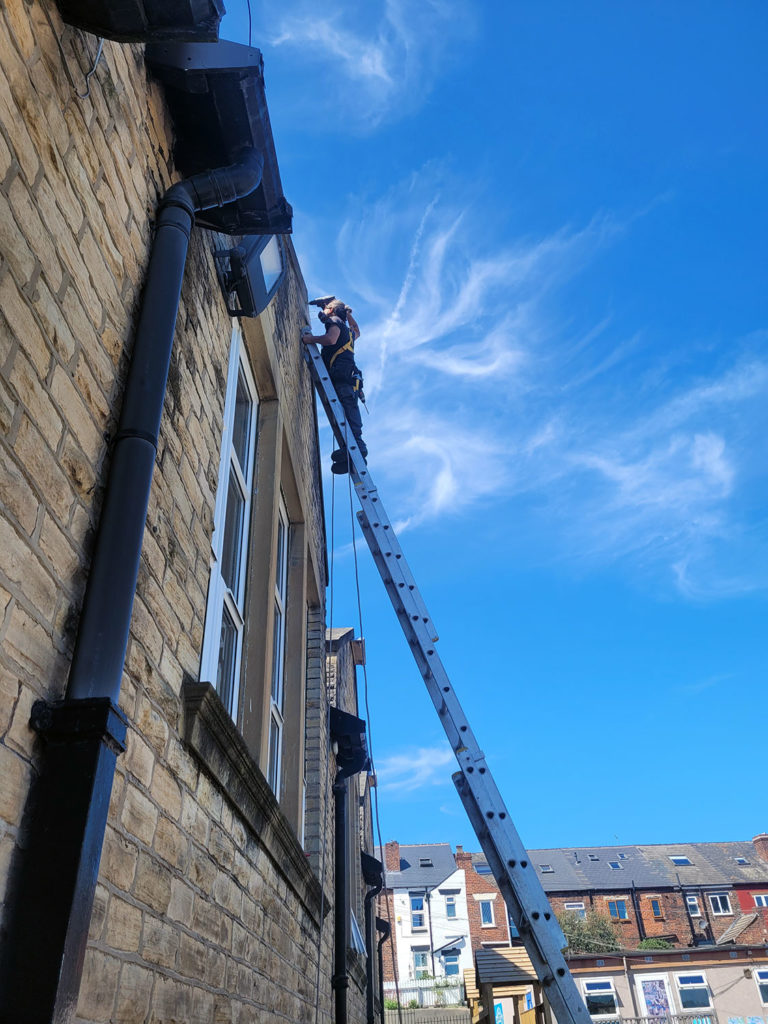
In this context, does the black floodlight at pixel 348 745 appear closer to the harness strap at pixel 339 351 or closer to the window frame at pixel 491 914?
the harness strap at pixel 339 351

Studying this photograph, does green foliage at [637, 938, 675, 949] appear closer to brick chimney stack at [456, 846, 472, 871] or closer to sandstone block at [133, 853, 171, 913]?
brick chimney stack at [456, 846, 472, 871]

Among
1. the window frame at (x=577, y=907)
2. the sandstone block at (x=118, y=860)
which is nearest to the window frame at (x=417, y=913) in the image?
the window frame at (x=577, y=907)

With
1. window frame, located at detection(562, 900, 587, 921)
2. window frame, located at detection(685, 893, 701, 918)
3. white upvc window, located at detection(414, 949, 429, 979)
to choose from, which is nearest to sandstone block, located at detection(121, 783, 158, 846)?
window frame, located at detection(562, 900, 587, 921)

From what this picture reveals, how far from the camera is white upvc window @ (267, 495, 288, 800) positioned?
16.2 feet

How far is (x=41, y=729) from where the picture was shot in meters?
1.70

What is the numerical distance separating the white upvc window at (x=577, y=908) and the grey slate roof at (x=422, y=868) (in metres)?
6.89

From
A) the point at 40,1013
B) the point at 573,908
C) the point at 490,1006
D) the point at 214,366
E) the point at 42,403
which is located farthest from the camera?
the point at 573,908

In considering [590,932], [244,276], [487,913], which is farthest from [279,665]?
[487,913]

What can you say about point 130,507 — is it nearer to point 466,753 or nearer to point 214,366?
point 214,366

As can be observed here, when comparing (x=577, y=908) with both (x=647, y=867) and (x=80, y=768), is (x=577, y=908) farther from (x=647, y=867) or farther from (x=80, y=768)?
(x=80, y=768)

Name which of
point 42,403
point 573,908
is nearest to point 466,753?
point 42,403

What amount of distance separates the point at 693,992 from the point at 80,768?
120 feet

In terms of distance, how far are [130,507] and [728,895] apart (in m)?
52.0

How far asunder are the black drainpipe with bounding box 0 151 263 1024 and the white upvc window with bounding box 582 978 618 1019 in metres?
34.9
